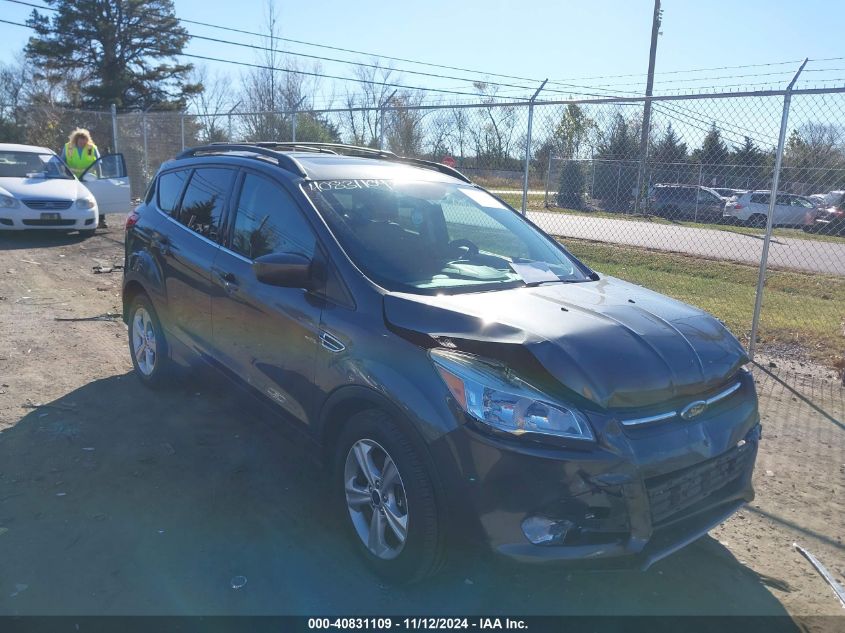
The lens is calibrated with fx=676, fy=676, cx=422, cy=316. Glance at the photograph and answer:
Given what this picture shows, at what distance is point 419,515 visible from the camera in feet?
9.04

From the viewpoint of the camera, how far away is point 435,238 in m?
3.91

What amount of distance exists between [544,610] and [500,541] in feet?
2.05

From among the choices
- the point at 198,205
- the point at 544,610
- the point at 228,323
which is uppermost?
the point at 198,205

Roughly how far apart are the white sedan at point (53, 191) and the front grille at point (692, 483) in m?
12.1

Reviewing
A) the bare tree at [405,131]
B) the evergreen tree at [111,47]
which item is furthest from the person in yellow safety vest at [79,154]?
the evergreen tree at [111,47]

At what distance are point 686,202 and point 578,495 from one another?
1009 centimetres

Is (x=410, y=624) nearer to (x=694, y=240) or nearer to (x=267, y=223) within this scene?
(x=267, y=223)

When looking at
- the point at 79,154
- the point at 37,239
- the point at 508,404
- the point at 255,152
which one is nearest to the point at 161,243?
the point at 255,152

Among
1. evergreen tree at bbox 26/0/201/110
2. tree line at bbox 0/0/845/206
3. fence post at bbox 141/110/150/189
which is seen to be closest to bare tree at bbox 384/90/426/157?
tree line at bbox 0/0/845/206

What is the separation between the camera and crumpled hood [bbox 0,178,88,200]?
11.7 meters

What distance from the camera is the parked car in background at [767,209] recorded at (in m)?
8.97

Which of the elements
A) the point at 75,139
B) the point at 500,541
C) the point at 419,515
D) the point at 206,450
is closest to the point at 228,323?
the point at 206,450

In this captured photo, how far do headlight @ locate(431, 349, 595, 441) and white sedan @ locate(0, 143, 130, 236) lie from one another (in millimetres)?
11511

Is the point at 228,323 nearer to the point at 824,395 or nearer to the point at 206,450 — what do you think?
the point at 206,450
